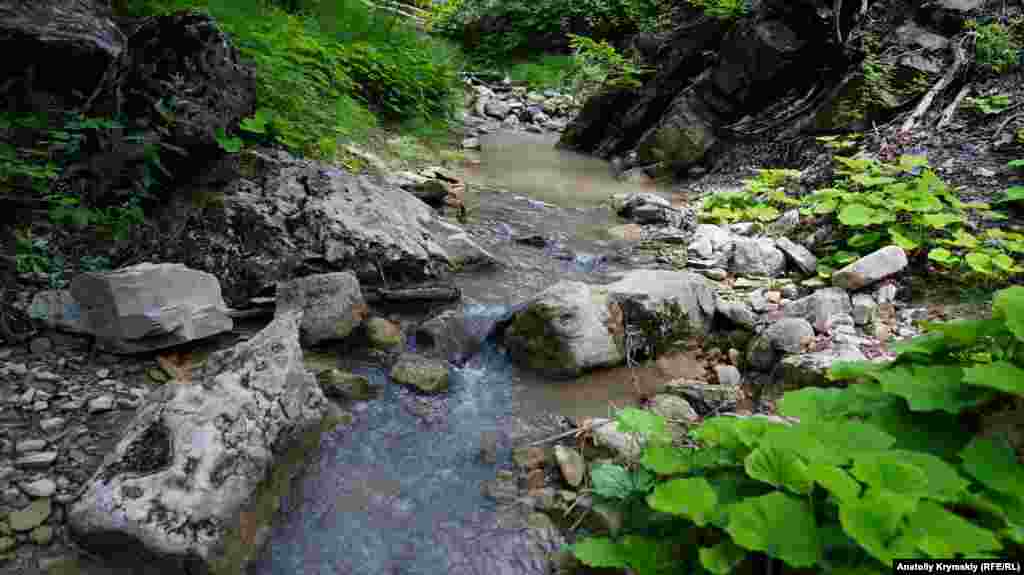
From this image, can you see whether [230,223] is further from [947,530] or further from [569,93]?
[569,93]

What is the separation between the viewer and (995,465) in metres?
1.55

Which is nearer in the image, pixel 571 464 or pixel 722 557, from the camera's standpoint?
pixel 722 557

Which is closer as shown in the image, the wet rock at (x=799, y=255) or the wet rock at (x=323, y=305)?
the wet rock at (x=323, y=305)

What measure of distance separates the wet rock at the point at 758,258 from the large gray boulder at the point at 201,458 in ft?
12.3

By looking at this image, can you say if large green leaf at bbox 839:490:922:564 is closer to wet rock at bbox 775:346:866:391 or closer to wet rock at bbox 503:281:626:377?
wet rock at bbox 775:346:866:391

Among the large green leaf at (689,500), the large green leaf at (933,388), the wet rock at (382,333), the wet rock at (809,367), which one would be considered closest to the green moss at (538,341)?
the wet rock at (382,333)

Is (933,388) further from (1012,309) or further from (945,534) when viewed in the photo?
(945,534)

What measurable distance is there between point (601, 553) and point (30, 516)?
2188mm

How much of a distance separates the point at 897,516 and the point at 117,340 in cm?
347

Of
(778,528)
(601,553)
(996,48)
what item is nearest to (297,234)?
(601,553)

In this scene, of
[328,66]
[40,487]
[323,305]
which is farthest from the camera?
[328,66]

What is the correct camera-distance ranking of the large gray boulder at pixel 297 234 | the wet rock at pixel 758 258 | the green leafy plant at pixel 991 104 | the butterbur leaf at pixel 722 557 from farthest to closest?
the green leafy plant at pixel 991 104 → the wet rock at pixel 758 258 → the large gray boulder at pixel 297 234 → the butterbur leaf at pixel 722 557

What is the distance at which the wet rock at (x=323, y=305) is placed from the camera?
11.6 ft

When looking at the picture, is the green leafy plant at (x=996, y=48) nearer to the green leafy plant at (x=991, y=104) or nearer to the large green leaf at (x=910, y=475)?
the green leafy plant at (x=991, y=104)
